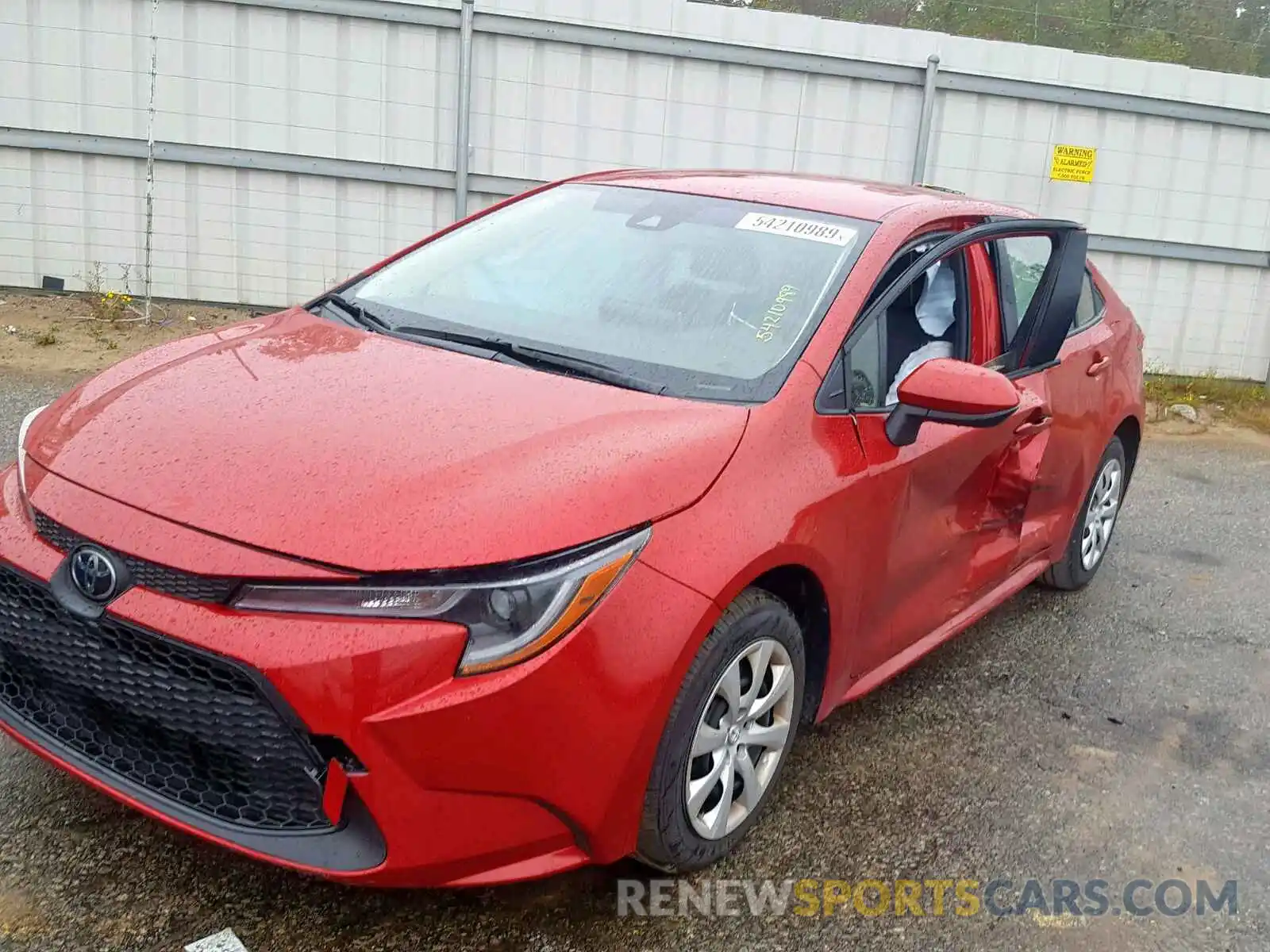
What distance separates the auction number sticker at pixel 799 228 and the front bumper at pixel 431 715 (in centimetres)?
132

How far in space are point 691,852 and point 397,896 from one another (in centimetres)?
65

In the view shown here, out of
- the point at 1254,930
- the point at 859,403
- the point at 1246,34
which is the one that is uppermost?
the point at 1246,34

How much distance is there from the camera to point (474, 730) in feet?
6.75

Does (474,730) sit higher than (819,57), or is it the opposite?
(819,57)

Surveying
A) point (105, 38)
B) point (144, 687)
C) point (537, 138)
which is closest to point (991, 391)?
point (144, 687)

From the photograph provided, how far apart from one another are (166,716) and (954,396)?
6.22 feet

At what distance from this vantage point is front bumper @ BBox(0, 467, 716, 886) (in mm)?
2021

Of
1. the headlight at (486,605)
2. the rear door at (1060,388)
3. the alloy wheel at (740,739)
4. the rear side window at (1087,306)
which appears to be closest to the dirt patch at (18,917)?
the headlight at (486,605)

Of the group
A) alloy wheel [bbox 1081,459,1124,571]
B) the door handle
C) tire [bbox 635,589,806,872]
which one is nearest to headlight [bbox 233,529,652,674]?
tire [bbox 635,589,806,872]

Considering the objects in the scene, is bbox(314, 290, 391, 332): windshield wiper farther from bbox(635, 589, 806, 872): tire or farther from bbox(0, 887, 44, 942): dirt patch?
bbox(0, 887, 44, 942): dirt patch

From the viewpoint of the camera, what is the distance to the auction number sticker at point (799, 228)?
10.5ft

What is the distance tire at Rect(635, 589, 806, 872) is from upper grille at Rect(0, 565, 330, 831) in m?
0.71

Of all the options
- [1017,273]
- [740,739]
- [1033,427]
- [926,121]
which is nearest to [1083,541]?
[1033,427]

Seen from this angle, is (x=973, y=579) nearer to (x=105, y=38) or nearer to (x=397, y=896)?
(x=397, y=896)
